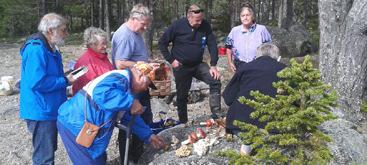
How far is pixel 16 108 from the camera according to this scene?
28.3 feet

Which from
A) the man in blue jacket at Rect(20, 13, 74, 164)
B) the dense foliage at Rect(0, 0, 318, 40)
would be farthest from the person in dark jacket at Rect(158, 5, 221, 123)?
the dense foliage at Rect(0, 0, 318, 40)

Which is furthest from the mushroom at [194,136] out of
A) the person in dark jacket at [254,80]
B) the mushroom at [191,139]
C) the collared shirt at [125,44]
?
the collared shirt at [125,44]

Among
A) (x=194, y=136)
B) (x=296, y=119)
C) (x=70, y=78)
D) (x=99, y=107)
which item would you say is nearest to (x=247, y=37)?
(x=194, y=136)

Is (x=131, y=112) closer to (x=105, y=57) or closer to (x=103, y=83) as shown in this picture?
(x=103, y=83)

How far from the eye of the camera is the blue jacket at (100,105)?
4035 mm

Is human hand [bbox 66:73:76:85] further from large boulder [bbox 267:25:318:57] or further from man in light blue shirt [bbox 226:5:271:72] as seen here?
large boulder [bbox 267:25:318:57]

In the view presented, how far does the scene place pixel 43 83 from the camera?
4.30 m

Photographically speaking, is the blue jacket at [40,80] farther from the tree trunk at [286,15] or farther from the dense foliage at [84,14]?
the dense foliage at [84,14]

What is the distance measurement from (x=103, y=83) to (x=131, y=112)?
1.79ft

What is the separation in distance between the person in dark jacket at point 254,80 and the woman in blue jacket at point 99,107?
3.19ft

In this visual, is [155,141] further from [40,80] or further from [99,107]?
[40,80]

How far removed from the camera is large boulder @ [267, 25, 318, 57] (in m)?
17.0

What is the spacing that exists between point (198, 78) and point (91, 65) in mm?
2022

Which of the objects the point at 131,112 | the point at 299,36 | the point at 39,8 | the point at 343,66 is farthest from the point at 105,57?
the point at 39,8
